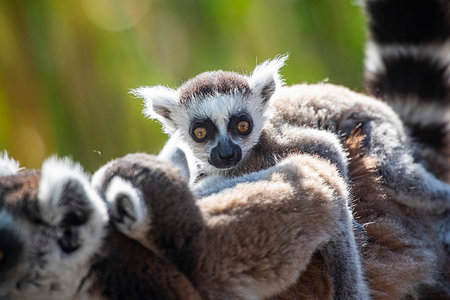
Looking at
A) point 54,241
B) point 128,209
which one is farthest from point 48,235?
point 128,209

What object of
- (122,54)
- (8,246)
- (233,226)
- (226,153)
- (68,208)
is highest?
(122,54)

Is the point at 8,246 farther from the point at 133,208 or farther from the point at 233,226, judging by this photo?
the point at 233,226

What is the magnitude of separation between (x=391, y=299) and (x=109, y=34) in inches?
150

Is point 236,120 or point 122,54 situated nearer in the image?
point 236,120

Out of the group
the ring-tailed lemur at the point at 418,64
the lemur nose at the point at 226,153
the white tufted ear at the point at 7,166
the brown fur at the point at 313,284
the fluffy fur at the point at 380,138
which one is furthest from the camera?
the ring-tailed lemur at the point at 418,64

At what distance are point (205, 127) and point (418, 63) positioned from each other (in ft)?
4.63

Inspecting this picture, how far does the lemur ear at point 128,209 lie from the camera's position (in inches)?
68.4

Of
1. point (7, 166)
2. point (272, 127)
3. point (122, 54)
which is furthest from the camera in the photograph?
point (122, 54)

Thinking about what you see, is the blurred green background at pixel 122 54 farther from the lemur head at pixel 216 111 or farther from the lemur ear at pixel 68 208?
the lemur ear at pixel 68 208

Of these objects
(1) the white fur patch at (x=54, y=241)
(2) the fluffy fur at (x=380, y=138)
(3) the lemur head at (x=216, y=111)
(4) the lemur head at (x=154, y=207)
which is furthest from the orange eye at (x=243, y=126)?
(1) the white fur patch at (x=54, y=241)

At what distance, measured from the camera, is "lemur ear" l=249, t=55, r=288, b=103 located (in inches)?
139

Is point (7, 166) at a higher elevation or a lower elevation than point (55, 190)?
higher

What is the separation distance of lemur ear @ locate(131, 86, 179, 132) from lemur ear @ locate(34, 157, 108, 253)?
1.90m

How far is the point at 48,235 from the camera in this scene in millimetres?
1633
